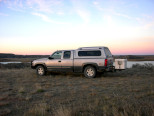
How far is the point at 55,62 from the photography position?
11.9 meters

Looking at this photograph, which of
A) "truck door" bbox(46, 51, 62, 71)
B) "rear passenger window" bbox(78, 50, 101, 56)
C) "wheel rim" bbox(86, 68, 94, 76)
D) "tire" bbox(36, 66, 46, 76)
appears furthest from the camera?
"tire" bbox(36, 66, 46, 76)

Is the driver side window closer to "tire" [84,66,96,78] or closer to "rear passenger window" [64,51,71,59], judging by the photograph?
"rear passenger window" [64,51,71,59]

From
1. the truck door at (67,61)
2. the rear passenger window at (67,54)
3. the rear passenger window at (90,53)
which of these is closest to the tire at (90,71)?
the rear passenger window at (90,53)

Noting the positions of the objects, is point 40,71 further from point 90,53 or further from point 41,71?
point 90,53

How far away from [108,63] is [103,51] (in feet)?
2.67

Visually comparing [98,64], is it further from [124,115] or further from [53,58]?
[124,115]

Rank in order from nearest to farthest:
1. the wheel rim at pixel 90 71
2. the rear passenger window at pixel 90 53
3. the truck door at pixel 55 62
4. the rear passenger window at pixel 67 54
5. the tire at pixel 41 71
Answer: the rear passenger window at pixel 90 53, the wheel rim at pixel 90 71, the rear passenger window at pixel 67 54, the truck door at pixel 55 62, the tire at pixel 41 71

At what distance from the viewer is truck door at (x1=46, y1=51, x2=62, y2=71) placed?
11.9m

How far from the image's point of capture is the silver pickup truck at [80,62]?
10.8 m

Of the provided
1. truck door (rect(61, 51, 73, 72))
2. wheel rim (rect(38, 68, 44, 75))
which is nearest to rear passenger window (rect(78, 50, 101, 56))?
truck door (rect(61, 51, 73, 72))

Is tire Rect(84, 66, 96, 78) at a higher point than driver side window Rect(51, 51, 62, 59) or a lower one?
lower

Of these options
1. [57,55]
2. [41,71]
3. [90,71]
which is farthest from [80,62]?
[41,71]

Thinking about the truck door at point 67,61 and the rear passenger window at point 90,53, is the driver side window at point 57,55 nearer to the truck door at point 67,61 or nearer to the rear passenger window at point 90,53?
the truck door at point 67,61

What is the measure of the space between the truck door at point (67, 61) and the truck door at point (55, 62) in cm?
30
